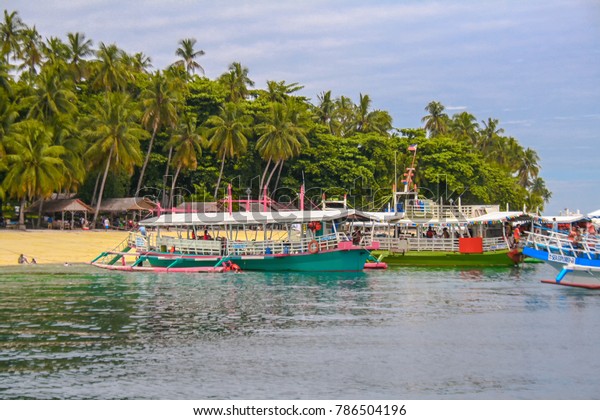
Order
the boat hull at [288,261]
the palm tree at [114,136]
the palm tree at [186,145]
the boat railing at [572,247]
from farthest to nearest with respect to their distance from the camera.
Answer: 1. the palm tree at [186,145]
2. the palm tree at [114,136]
3. the boat hull at [288,261]
4. the boat railing at [572,247]

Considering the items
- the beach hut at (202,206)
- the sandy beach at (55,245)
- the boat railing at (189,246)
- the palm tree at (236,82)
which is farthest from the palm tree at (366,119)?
the boat railing at (189,246)

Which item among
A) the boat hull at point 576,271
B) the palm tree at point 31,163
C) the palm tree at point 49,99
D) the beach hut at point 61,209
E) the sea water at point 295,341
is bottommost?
the sea water at point 295,341

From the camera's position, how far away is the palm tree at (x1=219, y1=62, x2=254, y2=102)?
89.8 meters

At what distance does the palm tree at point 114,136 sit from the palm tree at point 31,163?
528 centimetres

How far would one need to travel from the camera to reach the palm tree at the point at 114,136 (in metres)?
69.8

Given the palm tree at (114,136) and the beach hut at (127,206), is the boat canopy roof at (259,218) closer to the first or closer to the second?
the palm tree at (114,136)

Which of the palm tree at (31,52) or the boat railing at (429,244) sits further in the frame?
the palm tree at (31,52)

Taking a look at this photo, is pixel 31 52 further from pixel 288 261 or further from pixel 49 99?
pixel 288 261

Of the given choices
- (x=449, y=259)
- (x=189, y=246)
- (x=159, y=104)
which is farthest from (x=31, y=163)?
(x=449, y=259)

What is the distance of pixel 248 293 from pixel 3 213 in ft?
158

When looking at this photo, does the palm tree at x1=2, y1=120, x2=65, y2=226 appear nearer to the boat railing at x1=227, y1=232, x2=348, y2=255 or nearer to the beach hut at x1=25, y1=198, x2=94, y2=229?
the beach hut at x1=25, y1=198, x2=94, y2=229

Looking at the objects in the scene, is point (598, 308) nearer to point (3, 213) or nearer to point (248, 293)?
point (248, 293)

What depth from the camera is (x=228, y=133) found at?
77.5 metres

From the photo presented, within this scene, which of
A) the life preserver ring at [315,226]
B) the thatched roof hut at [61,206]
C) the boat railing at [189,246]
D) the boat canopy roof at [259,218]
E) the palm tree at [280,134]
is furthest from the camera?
the palm tree at [280,134]
